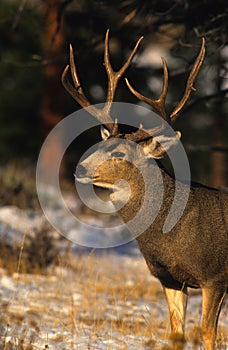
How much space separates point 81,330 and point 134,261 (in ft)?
13.5

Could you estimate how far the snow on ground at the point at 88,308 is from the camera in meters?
5.72

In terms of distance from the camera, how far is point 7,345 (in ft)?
15.7

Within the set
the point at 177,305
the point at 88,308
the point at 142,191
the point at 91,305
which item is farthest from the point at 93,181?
the point at 91,305

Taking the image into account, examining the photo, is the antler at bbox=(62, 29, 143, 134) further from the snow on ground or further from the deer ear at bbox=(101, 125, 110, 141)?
the snow on ground

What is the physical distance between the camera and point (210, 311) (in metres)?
5.22

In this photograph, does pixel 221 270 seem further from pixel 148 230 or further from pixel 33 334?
pixel 33 334

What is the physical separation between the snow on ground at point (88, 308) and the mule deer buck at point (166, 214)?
20.4 inches

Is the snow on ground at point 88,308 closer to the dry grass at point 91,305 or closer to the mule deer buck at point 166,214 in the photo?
the dry grass at point 91,305

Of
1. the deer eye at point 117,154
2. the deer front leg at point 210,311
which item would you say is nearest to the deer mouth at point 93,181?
the deer eye at point 117,154

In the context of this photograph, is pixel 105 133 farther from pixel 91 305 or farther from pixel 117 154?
pixel 91 305

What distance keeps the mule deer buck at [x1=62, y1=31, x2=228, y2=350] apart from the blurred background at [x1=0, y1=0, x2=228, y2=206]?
181cm

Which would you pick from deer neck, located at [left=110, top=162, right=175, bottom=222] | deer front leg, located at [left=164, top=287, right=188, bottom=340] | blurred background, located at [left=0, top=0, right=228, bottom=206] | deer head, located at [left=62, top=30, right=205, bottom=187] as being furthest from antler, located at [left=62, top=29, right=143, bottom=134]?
deer front leg, located at [left=164, top=287, right=188, bottom=340]

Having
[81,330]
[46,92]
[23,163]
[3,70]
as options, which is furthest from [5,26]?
[81,330]

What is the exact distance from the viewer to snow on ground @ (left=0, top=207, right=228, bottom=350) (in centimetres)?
572
